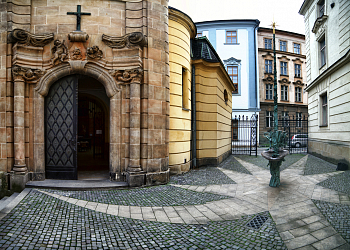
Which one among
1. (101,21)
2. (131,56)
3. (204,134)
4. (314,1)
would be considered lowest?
(204,134)

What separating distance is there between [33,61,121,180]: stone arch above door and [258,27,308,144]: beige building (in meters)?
24.9

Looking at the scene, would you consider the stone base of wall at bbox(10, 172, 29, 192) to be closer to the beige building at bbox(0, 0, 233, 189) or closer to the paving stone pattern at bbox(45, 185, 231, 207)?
the beige building at bbox(0, 0, 233, 189)

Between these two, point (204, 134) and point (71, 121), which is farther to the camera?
point (204, 134)

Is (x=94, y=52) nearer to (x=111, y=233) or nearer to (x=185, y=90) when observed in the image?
(x=185, y=90)

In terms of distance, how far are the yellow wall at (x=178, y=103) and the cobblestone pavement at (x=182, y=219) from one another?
2.00 meters

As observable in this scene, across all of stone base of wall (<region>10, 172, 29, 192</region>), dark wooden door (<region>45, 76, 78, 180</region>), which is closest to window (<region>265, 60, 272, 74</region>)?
dark wooden door (<region>45, 76, 78, 180</region>)

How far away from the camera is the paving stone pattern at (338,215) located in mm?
4133

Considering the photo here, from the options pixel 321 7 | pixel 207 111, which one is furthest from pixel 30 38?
pixel 321 7

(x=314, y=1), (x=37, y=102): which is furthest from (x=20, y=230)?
(x=314, y=1)

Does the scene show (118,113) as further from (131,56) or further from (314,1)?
(314,1)

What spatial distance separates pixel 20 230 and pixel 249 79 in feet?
85.1

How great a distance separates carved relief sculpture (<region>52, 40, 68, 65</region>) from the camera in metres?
6.98

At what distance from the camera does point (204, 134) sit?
10.9m

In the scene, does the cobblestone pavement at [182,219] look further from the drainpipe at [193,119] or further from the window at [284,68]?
the window at [284,68]
